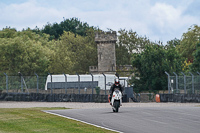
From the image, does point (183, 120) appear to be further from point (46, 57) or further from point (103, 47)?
point (103, 47)

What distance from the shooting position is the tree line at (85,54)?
60094 millimetres

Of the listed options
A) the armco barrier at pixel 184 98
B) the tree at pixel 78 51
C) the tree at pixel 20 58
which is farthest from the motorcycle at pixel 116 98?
the tree at pixel 78 51

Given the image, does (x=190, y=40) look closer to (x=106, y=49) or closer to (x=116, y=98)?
(x=106, y=49)

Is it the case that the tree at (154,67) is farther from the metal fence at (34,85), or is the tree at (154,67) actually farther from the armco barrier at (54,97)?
the armco barrier at (54,97)

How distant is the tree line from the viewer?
60.1 m

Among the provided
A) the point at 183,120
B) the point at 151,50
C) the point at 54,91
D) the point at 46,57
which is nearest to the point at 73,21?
the point at 46,57

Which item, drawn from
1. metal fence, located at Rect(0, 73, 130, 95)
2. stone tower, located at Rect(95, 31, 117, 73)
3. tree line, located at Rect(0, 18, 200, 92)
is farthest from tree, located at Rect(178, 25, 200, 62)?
metal fence, located at Rect(0, 73, 130, 95)

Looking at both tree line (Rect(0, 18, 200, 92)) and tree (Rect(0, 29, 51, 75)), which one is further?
tree (Rect(0, 29, 51, 75))

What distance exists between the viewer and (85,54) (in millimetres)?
107125

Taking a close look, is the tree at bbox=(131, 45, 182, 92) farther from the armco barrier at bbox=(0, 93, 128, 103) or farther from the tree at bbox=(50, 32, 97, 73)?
the tree at bbox=(50, 32, 97, 73)

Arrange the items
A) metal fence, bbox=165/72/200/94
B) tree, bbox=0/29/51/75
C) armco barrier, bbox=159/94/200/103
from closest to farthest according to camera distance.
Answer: armco barrier, bbox=159/94/200/103 < metal fence, bbox=165/72/200/94 < tree, bbox=0/29/51/75

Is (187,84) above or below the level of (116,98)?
above

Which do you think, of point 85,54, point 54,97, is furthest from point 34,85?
point 85,54

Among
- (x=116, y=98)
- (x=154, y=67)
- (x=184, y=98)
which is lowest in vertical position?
(x=184, y=98)
